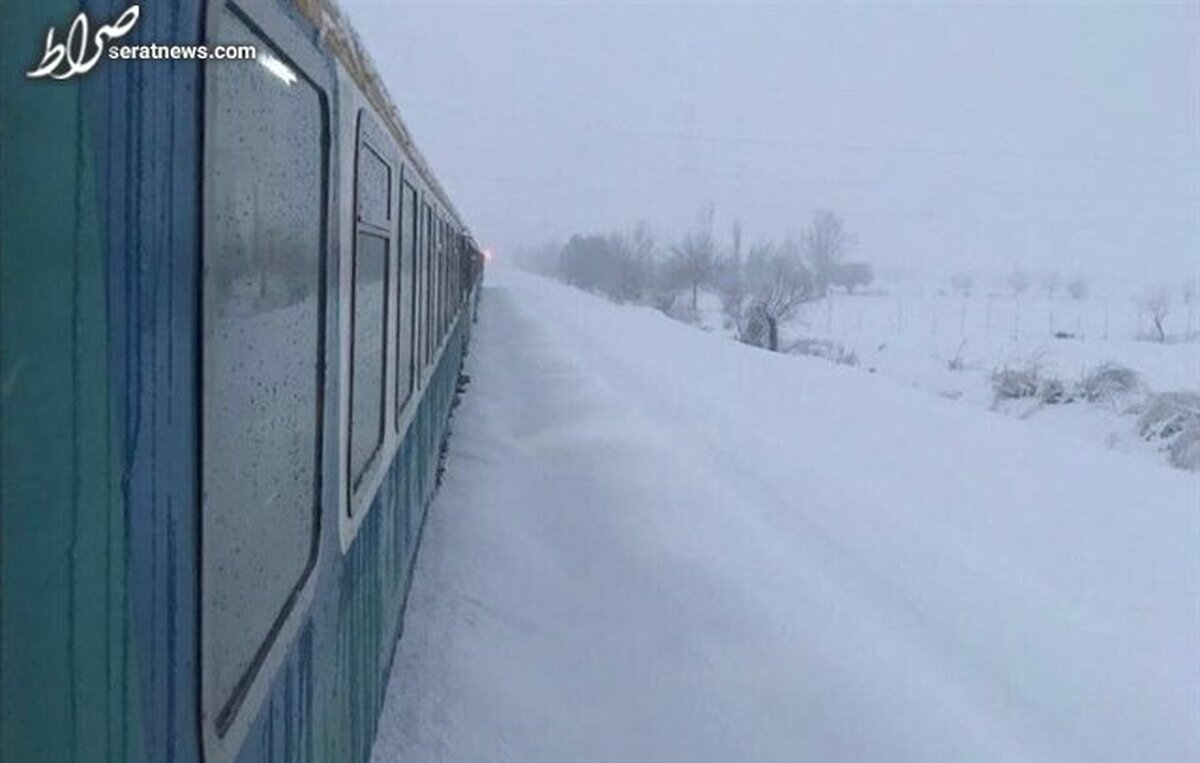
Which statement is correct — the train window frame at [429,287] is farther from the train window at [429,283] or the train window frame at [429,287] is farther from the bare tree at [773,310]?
the bare tree at [773,310]

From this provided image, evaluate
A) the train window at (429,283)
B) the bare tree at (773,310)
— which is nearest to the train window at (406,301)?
the train window at (429,283)

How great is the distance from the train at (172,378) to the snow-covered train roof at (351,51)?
20mm

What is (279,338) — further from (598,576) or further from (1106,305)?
(1106,305)

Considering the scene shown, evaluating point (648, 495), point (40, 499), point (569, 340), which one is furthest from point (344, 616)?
point (569, 340)

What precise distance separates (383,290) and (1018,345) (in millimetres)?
51759

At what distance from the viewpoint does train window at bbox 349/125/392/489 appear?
9.40 feet

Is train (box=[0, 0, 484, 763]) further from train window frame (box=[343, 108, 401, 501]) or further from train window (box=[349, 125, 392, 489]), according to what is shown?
train window (box=[349, 125, 392, 489])

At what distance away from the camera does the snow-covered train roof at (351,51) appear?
2.20 metres

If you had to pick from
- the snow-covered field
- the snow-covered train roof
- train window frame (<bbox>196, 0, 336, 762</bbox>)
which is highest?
the snow-covered train roof

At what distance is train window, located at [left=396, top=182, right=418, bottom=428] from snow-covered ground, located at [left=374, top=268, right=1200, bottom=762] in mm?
1283

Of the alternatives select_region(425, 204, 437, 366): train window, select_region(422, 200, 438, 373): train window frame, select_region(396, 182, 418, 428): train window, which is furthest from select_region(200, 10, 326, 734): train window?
select_region(425, 204, 437, 366): train window

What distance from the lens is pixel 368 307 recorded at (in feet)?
10.7

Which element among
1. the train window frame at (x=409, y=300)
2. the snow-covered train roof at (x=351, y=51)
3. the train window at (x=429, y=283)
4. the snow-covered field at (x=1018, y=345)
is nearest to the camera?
the snow-covered train roof at (x=351, y=51)

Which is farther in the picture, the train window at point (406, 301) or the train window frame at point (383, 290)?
the train window at point (406, 301)
